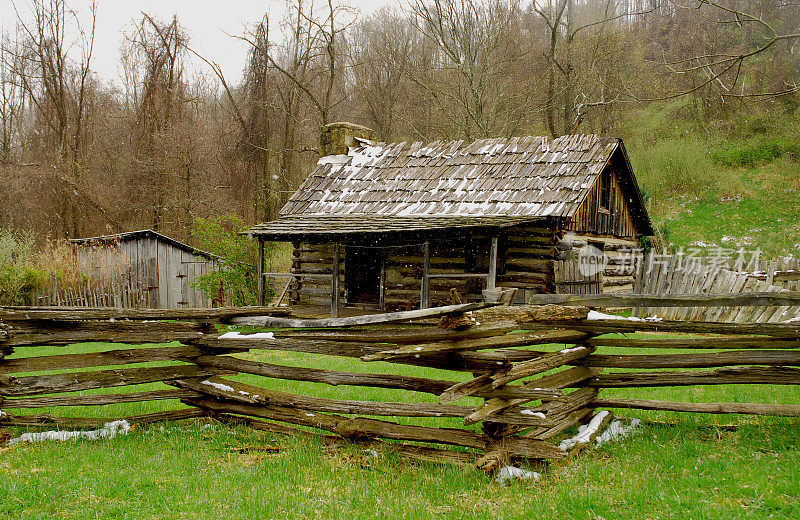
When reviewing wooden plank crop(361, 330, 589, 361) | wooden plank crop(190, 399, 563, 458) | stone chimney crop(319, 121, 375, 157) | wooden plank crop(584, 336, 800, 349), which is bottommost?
wooden plank crop(190, 399, 563, 458)

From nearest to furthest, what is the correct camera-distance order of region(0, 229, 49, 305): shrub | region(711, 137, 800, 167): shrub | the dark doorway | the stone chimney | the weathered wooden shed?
the dark doorway < region(0, 229, 49, 305): shrub < the weathered wooden shed < the stone chimney < region(711, 137, 800, 167): shrub

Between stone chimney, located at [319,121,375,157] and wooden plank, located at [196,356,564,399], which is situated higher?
stone chimney, located at [319,121,375,157]

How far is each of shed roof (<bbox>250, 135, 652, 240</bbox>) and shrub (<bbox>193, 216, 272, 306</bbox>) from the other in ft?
6.70

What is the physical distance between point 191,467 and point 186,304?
16.9m

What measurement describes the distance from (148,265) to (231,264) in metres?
4.07

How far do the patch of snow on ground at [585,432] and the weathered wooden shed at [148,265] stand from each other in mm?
14706

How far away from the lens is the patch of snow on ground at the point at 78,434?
18.2 ft

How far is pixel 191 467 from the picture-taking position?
15.3ft

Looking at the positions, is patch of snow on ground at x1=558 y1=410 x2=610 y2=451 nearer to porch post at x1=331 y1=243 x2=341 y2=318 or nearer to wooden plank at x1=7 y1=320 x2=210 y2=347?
wooden plank at x1=7 y1=320 x2=210 y2=347

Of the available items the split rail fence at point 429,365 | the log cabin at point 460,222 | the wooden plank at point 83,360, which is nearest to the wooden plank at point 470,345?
the split rail fence at point 429,365

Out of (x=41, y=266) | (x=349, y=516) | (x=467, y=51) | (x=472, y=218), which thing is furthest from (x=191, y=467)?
(x=467, y=51)

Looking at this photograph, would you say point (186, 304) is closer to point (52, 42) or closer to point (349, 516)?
point (52, 42)

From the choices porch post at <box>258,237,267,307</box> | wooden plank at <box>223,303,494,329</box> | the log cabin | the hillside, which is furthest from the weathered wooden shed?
the hillside

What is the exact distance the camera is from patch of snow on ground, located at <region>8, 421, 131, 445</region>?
18.2 feet
